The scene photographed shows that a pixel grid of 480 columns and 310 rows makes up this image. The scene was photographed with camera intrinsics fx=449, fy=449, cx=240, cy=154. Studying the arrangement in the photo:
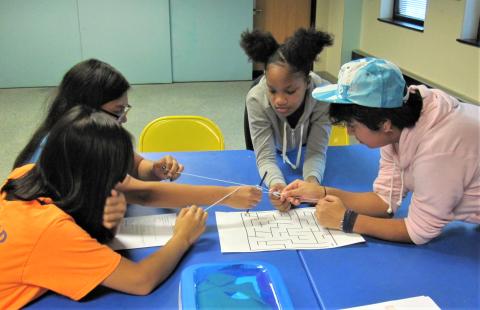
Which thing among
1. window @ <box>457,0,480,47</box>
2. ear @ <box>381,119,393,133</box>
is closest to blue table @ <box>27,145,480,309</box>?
ear @ <box>381,119,393,133</box>

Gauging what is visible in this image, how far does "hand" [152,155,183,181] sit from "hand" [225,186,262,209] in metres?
0.30

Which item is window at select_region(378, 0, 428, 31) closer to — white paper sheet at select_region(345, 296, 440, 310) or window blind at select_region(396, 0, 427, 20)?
window blind at select_region(396, 0, 427, 20)

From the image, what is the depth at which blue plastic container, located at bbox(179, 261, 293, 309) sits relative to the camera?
107 centimetres

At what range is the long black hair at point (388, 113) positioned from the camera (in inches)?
52.7

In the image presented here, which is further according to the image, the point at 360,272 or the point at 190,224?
the point at 190,224

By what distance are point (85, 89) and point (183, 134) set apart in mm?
854

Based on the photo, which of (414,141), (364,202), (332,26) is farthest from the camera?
(332,26)

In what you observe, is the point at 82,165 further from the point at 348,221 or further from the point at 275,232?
the point at 348,221

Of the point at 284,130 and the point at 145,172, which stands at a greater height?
the point at 284,130

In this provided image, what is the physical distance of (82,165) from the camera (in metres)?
1.16

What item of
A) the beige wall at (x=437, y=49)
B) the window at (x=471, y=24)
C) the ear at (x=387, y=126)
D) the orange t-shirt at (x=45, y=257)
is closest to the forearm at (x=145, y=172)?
the orange t-shirt at (x=45, y=257)

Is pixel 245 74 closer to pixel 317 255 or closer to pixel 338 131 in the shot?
pixel 338 131

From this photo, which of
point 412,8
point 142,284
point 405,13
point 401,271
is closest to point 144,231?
point 142,284

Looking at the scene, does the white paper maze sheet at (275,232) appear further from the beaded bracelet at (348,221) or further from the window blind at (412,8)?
the window blind at (412,8)
